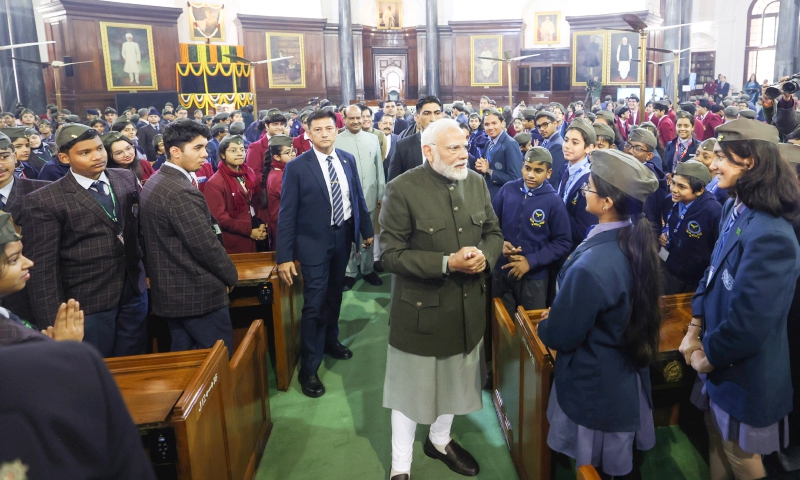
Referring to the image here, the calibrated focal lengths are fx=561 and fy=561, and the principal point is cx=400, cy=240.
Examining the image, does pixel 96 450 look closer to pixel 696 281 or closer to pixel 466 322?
pixel 466 322

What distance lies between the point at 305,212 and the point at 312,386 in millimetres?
1137

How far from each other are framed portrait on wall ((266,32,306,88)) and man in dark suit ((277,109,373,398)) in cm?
1575

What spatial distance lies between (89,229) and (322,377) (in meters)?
1.80

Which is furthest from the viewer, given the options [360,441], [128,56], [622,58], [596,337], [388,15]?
[388,15]

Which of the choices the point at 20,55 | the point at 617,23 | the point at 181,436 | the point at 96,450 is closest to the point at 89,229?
the point at 181,436

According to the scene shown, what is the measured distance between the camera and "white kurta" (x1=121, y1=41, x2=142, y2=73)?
51.1 feet

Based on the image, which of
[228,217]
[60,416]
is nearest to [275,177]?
[228,217]

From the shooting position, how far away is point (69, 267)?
9.41 feet

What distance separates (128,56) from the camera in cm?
1563

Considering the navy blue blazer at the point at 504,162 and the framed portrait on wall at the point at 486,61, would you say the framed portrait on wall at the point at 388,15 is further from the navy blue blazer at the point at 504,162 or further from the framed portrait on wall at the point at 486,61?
the navy blue blazer at the point at 504,162

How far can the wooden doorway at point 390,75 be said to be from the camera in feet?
67.5

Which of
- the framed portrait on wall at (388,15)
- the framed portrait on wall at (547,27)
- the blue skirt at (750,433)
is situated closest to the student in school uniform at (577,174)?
the blue skirt at (750,433)

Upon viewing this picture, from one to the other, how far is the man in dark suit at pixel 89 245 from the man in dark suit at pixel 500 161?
2.96m

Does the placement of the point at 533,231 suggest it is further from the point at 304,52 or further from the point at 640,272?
the point at 304,52
